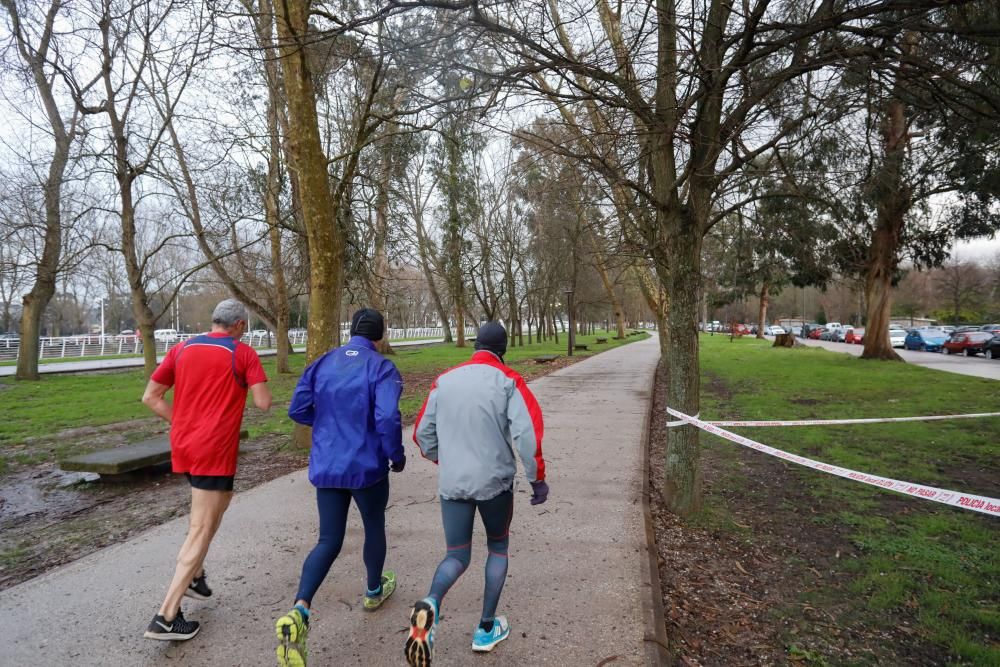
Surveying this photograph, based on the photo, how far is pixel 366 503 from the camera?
295 cm

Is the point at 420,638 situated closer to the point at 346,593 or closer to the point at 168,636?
the point at 346,593

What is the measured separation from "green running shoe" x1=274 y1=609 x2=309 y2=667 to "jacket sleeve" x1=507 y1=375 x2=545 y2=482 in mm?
1260

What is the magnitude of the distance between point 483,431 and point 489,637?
1056 mm

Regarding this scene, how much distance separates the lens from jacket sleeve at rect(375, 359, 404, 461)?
2824mm

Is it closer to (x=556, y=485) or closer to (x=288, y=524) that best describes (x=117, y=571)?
(x=288, y=524)

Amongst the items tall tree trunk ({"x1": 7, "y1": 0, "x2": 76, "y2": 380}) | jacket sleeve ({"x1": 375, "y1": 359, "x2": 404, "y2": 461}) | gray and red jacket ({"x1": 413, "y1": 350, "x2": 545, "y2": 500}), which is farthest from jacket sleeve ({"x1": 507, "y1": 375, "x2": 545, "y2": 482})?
tall tree trunk ({"x1": 7, "y1": 0, "x2": 76, "y2": 380})

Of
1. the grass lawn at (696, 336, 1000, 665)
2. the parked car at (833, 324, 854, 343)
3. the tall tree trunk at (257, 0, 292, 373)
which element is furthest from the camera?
the parked car at (833, 324, 854, 343)

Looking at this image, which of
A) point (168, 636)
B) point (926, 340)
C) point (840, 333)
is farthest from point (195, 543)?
point (840, 333)

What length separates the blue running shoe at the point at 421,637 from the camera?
95.0 inches

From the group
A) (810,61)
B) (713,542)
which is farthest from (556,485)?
(810,61)

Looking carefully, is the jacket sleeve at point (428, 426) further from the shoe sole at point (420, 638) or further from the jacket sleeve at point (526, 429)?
the shoe sole at point (420, 638)

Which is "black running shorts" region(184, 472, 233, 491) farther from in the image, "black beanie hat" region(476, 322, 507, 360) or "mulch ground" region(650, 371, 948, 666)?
"mulch ground" region(650, 371, 948, 666)

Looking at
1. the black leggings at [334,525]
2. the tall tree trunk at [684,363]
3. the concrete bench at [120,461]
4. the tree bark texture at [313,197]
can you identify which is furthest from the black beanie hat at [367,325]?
the concrete bench at [120,461]

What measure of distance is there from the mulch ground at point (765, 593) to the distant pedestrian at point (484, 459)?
44.2 inches
